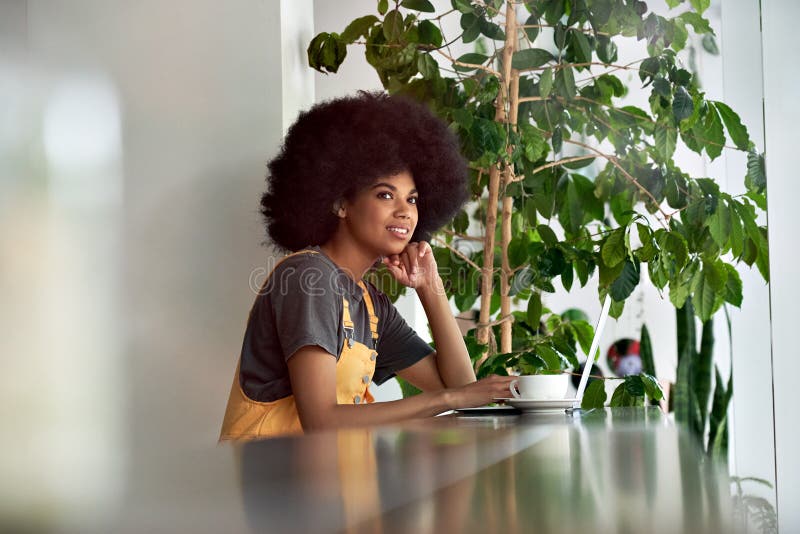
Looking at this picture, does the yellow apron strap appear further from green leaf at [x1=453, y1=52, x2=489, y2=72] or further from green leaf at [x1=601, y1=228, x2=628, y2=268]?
green leaf at [x1=453, y1=52, x2=489, y2=72]

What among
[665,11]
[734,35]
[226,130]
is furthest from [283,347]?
[665,11]

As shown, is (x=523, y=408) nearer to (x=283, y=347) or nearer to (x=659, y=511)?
(x=283, y=347)

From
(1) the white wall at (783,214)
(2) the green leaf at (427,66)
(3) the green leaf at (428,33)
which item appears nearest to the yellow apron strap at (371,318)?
(2) the green leaf at (427,66)

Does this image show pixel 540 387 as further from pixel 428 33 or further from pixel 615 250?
pixel 428 33

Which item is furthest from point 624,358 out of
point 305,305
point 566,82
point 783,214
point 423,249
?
point 305,305

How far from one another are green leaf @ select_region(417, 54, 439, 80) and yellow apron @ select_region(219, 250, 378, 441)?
2.70ft

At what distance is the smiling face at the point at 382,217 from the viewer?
191 cm

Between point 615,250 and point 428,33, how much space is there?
818 mm

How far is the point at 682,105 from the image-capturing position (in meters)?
2.25

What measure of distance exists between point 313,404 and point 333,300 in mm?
215

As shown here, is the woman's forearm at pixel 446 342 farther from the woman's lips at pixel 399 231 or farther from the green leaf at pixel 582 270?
the green leaf at pixel 582 270

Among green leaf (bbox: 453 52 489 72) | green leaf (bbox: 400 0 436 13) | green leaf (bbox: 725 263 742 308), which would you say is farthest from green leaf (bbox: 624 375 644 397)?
green leaf (bbox: 400 0 436 13)

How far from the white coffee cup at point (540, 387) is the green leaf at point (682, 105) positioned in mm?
1117

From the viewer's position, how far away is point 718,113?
2316mm
